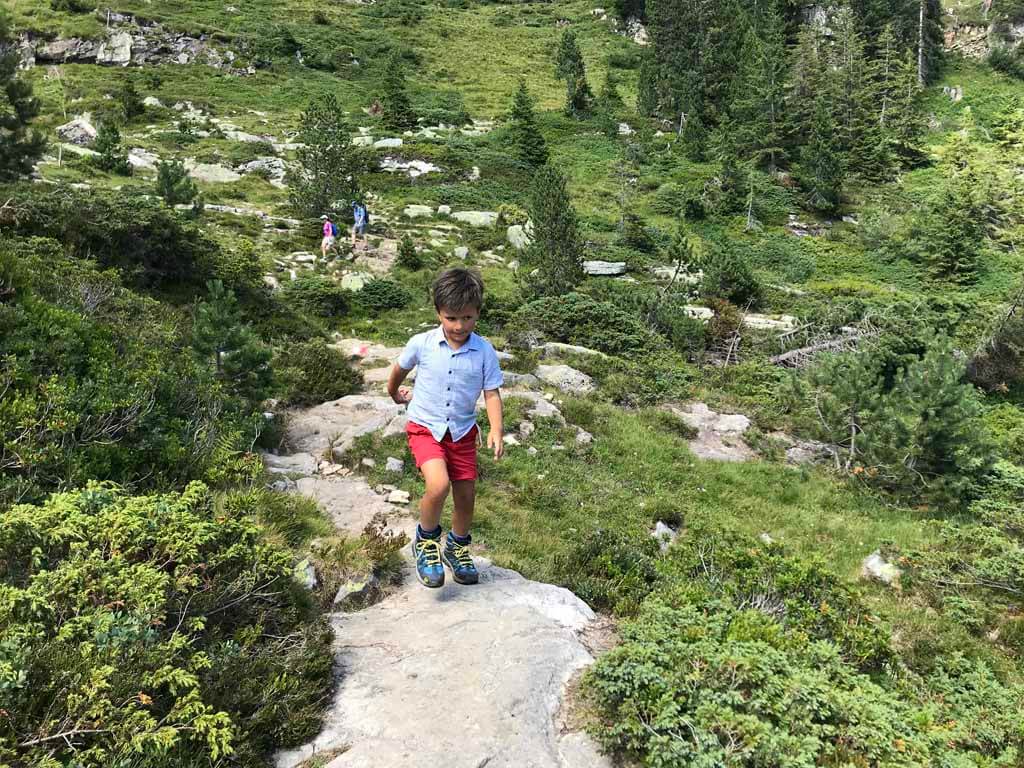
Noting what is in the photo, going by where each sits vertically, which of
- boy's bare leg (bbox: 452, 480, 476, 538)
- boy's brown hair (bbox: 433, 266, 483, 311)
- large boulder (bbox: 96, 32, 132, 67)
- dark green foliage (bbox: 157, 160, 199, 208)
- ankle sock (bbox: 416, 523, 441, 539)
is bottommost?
ankle sock (bbox: 416, 523, 441, 539)

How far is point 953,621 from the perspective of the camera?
251 inches

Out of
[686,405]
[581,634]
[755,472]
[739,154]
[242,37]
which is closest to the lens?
[581,634]

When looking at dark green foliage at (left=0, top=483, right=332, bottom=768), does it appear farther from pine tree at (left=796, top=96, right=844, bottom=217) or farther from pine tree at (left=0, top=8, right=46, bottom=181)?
pine tree at (left=796, top=96, right=844, bottom=217)

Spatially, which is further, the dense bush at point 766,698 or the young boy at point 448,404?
the young boy at point 448,404

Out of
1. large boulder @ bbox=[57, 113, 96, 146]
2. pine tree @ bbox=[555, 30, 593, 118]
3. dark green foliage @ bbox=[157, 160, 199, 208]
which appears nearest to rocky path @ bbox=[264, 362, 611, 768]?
dark green foliage @ bbox=[157, 160, 199, 208]

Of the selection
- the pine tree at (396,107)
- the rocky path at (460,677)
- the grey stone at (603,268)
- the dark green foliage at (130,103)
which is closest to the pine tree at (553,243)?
the grey stone at (603,268)

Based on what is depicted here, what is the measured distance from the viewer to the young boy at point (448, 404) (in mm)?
3826

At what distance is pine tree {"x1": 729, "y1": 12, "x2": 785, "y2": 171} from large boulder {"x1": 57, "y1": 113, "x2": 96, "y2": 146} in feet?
113

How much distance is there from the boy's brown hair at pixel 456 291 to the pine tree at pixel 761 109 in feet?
117

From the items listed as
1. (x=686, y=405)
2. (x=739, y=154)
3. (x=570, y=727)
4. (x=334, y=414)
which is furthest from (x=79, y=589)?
(x=739, y=154)

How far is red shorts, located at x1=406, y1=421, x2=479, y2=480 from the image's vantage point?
393 cm

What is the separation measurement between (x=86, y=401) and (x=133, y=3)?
185 ft

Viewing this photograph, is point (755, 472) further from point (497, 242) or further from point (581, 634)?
point (497, 242)

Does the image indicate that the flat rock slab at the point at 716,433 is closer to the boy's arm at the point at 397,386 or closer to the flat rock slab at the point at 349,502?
the flat rock slab at the point at 349,502
